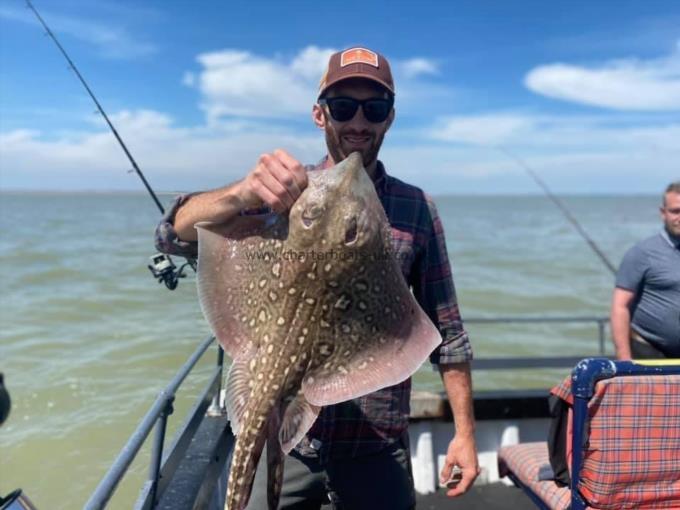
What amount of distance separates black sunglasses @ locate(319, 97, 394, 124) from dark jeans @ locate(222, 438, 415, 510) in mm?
1314

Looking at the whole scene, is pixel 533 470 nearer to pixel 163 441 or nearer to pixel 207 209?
pixel 163 441

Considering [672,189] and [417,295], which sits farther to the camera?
[672,189]

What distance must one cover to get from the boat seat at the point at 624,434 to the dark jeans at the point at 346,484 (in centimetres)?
95

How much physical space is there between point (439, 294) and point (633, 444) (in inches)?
50.6

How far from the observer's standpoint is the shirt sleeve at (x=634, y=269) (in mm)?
4633

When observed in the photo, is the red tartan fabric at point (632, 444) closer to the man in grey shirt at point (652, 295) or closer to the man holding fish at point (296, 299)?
the man holding fish at point (296, 299)

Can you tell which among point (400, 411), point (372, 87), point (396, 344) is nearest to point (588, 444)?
point (400, 411)

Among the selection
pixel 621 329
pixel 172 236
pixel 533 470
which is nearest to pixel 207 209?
pixel 172 236

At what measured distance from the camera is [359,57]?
2023mm

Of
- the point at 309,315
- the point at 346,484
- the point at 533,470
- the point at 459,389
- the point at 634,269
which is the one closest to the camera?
the point at 309,315

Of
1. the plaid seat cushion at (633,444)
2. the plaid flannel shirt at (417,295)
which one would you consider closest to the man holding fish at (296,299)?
the plaid flannel shirt at (417,295)

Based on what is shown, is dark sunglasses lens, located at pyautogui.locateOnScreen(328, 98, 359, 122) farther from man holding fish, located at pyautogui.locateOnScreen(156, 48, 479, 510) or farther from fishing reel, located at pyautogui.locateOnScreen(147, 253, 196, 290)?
fishing reel, located at pyautogui.locateOnScreen(147, 253, 196, 290)

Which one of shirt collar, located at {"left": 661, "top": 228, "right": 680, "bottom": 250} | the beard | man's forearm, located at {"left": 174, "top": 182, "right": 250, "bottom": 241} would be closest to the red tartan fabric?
the beard

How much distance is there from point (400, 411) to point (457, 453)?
297 millimetres
